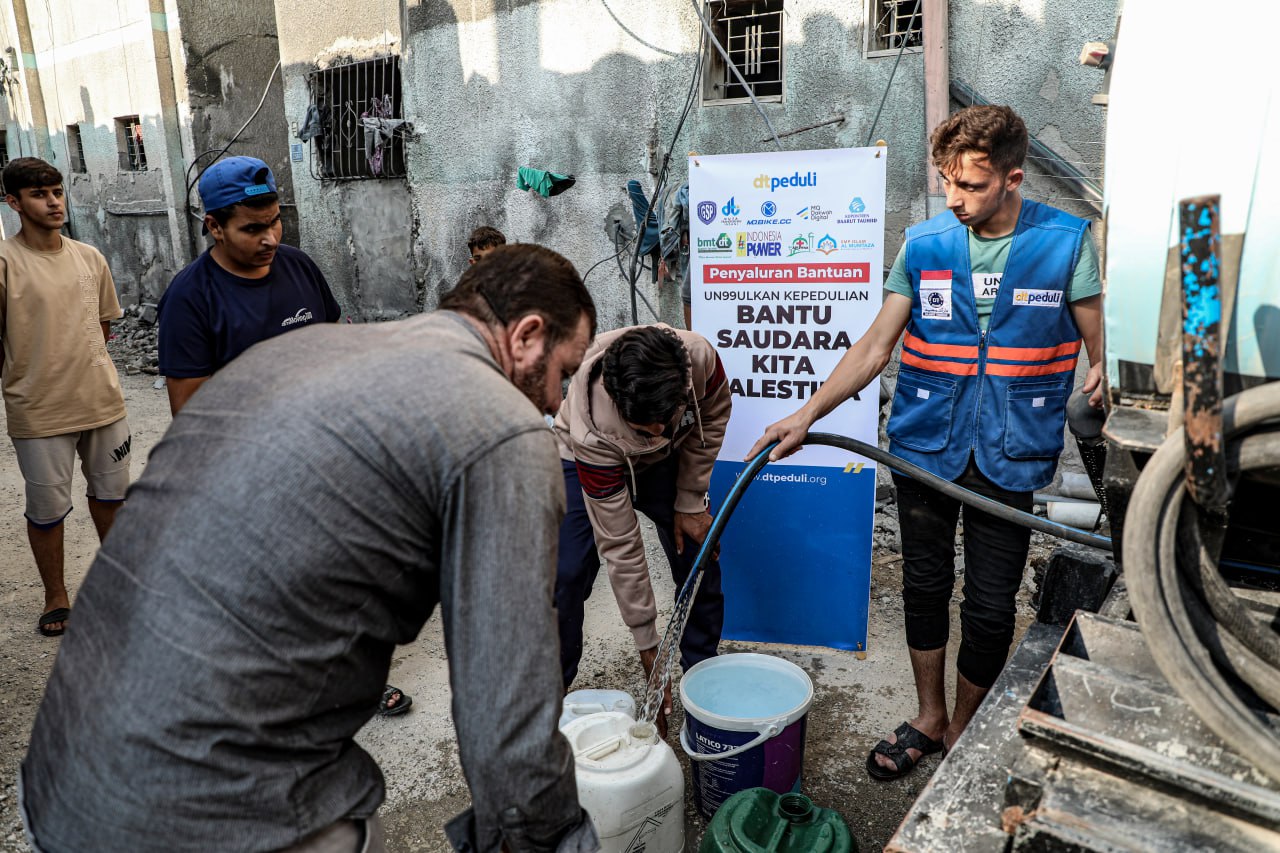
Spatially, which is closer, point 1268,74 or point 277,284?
point 1268,74

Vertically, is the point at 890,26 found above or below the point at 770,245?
above

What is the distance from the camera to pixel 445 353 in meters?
1.28

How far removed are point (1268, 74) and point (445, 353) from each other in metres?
1.16

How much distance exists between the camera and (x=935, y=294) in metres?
2.61

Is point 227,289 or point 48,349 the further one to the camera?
point 48,349

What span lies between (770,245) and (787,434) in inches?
34.0

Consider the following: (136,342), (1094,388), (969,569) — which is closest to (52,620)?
(969,569)

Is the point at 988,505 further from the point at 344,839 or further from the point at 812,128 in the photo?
the point at 812,128

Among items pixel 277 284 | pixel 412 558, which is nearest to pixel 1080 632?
pixel 412 558

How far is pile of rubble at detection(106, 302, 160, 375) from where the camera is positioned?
31.1ft

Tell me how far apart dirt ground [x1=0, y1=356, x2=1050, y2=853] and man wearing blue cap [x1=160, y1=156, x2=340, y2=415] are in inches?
55.9

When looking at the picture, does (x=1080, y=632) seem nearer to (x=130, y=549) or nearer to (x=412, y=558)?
(x=412, y=558)

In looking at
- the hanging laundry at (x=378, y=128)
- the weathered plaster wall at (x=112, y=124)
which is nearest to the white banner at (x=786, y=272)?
the hanging laundry at (x=378, y=128)

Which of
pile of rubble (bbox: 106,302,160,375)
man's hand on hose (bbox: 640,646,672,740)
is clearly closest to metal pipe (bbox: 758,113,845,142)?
man's hand on hose (bbox: 640,646,672,740)
